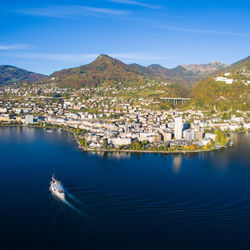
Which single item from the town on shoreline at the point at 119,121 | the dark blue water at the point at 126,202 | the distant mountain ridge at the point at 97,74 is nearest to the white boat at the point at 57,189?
the dark blue water at the point at 126,202

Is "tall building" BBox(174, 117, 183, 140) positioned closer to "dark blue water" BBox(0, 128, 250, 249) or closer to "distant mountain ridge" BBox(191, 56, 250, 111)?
"dark blue water" BBox(0, 128, 250, 249)

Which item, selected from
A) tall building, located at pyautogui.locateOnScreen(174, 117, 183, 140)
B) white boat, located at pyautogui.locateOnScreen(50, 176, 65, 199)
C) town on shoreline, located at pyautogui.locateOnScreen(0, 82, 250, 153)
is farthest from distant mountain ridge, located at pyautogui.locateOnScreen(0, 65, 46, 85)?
white boat, located at pyautogui.locateOnScreen(50, 176, 65, 199)

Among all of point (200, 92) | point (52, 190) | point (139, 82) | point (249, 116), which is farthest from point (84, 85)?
point (52, 190)

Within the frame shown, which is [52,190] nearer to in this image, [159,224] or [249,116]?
[159,224]

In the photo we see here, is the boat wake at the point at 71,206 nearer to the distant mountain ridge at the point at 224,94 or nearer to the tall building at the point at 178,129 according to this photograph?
the tall building at the point at 178,129

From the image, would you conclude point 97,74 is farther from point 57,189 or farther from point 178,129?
point 57,189

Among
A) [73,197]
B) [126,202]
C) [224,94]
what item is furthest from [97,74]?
[126,202]
